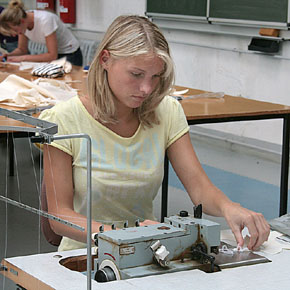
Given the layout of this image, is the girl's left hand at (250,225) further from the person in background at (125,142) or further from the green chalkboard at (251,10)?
the green chalkboard at (251,10)

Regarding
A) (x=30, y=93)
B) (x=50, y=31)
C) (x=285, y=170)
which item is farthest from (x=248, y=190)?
(x=50, y=31)

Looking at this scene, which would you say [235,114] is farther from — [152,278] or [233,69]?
[233,69]

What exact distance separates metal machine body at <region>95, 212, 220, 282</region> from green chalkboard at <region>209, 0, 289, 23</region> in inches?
164

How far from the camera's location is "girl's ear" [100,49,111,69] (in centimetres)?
211

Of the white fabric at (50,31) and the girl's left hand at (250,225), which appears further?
the white fabric at (50,31)

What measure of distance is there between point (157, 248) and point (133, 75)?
2.21ft

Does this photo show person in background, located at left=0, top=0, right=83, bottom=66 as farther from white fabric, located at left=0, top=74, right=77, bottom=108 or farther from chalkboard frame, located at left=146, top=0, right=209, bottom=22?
white fabric, located at left=0, top=74, right=77, bottom=108

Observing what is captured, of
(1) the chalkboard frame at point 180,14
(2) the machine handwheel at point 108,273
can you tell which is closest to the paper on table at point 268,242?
(2) the machine handwheel at point 108,273

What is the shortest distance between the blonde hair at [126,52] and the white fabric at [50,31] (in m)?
4.36

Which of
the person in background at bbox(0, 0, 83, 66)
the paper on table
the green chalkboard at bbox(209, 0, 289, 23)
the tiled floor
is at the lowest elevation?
the tiled floor

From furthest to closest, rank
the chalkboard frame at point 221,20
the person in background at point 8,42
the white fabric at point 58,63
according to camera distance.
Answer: the person in background at point 8,42 < the chalkboard frame at point 221,20 < the white fabric at point 58,63

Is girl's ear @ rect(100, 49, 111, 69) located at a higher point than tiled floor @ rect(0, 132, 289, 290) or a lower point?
higher

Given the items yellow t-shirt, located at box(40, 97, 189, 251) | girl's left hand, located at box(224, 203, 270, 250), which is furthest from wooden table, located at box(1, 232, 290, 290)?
yellow t-shirt, located at box(40, 97, 189, 251)

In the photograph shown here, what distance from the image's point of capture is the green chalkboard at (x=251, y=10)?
5.57m
